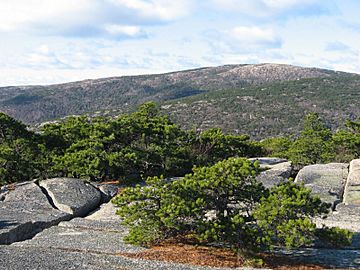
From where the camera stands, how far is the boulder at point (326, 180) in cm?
2180

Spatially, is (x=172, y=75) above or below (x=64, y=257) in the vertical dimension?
above

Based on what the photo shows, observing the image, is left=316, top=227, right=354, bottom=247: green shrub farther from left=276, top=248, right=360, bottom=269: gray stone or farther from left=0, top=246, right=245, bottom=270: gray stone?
left=0, top=246, right=245, bottom=270: gray stone

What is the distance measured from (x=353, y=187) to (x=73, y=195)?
13762 millimetres

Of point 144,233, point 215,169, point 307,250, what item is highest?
point 215,169

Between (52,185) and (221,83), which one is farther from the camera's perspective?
(221,83)

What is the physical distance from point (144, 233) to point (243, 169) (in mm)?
3614

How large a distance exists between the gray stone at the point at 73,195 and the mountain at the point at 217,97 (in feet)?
211

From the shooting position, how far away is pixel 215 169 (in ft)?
43.2

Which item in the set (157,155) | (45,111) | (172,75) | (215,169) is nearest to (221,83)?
(172,75)

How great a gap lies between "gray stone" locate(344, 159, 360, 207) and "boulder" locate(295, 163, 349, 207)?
35cm

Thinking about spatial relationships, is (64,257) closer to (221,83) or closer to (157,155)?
(157,155)

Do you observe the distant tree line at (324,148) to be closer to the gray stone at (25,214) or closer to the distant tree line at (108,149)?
the distant tree line at (108,149)

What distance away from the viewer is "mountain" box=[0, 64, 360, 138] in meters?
96.8

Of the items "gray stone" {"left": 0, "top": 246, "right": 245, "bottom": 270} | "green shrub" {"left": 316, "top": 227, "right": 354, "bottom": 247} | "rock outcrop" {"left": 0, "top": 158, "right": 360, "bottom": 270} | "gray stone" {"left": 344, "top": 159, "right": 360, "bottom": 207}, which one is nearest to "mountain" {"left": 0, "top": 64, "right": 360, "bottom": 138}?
"gray stone" {"left": 344, "top": 159, "right": 360, "bottom": 207}
